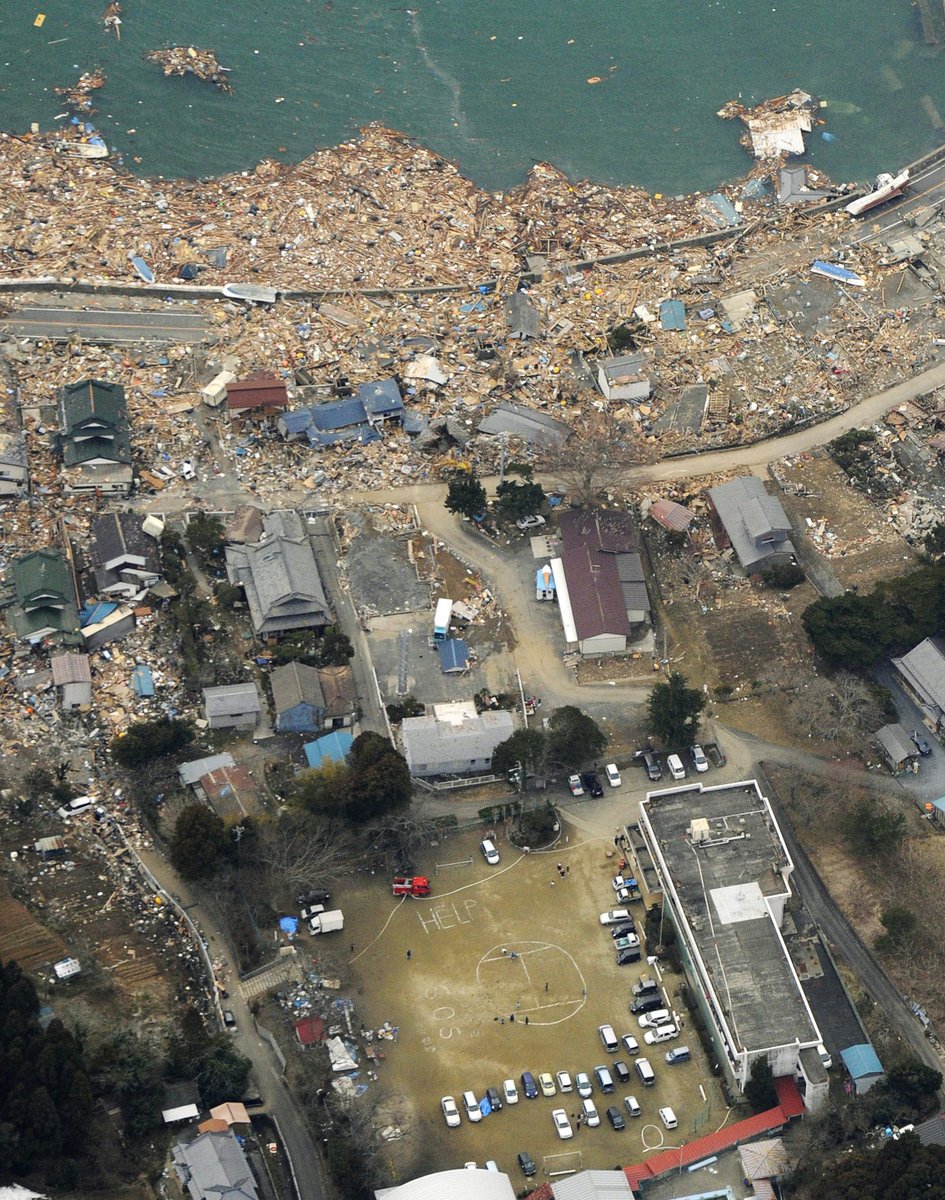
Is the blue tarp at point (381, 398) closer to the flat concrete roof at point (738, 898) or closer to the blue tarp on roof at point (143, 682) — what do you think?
the blue tarp on roof at point (143, 682)

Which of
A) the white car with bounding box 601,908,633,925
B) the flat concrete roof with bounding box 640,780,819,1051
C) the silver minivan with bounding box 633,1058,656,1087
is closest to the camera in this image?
the flat concrete roof with bounding box 640,780,819,1051

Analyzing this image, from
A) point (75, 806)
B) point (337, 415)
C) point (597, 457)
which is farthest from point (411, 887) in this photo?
point (337, 415)

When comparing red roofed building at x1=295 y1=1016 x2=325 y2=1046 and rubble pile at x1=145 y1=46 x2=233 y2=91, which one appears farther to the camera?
rubble pile at x1=145 y1=46 x2=233 y2=91

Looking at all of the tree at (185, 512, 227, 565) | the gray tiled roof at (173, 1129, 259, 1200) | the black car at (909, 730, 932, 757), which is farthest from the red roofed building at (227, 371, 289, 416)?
the gray tiled roof at (173, 1129, 259, 1200)

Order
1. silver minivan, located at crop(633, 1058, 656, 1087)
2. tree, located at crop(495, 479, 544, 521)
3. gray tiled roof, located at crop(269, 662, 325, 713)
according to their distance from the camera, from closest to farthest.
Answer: silver minivan, located at crop(633, 1058, 656, 1087) → gray tiled roof, located at crop(269, 662, 325, 713) → tree, located at crop(495, 479, 544, 521)

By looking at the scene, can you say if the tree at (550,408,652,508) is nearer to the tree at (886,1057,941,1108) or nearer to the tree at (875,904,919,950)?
the tree at (875,904,919,950)

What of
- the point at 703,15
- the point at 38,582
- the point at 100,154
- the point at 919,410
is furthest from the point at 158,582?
the point at 703,15
